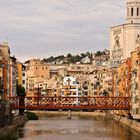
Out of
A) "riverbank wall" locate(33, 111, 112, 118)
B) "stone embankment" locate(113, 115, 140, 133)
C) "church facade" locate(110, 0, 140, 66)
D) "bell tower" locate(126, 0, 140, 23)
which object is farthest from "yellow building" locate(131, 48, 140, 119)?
"bell tower" locate(126, 0, 140, 23)

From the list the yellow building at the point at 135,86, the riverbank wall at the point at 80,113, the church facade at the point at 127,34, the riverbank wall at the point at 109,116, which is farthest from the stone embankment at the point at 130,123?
the church facade at the point at 127,34

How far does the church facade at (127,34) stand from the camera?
162m

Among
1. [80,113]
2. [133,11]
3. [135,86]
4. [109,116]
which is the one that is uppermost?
[133,11]

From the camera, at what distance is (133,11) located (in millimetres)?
165875

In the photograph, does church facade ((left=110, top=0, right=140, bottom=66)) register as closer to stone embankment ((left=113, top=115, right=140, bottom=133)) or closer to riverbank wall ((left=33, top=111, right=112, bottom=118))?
riverbank wall ((left=33, top=111, right=112, bottom=118))

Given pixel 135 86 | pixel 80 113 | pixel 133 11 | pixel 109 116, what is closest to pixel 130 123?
pixel 135 86

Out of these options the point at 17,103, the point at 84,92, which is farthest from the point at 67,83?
the point at 17,103

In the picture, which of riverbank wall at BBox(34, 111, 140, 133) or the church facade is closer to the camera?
→ riverbank wall at BBox(34, 111, 140, 133)

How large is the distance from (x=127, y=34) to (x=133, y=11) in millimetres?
5824

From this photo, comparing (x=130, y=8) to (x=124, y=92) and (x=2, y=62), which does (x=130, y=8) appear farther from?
(x=2, y=62)

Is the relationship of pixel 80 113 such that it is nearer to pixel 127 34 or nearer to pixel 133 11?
pixel 127 34

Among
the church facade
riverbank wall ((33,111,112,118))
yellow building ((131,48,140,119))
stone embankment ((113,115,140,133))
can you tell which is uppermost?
the church facade

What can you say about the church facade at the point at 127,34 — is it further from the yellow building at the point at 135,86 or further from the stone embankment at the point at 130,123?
the yellow building at the point at 135,86

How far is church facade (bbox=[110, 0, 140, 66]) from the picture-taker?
531 feet
